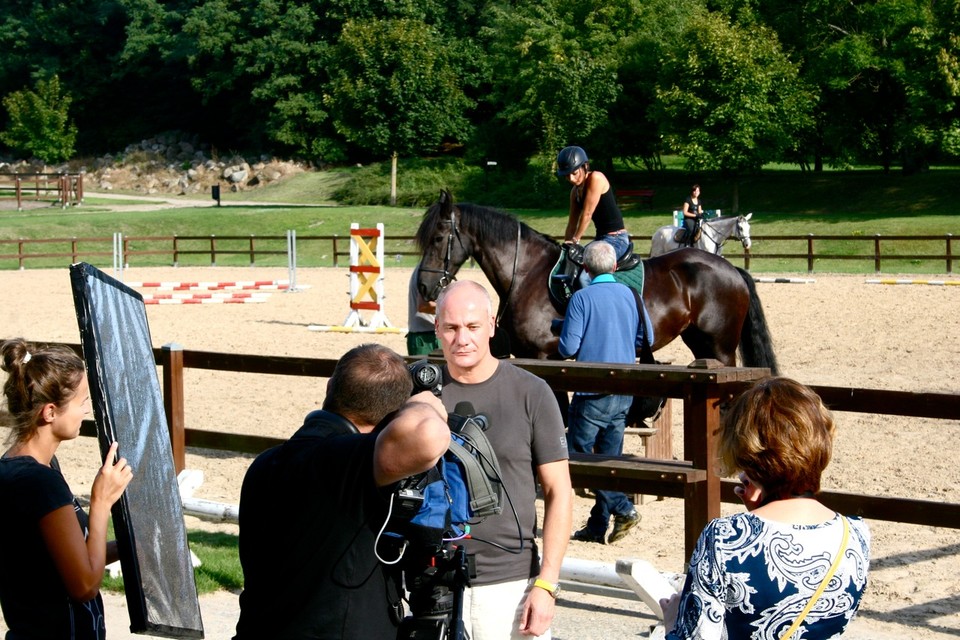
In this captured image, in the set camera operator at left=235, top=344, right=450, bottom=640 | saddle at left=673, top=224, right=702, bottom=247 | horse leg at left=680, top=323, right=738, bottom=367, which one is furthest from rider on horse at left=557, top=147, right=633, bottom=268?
saddle at left=673, top=224, right=702, bottom=247

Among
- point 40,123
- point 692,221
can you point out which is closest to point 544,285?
point 692,221

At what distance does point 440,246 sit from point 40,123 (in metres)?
57.0

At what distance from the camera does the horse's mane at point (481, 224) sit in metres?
9.06

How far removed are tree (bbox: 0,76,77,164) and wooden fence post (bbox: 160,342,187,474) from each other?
187 ft

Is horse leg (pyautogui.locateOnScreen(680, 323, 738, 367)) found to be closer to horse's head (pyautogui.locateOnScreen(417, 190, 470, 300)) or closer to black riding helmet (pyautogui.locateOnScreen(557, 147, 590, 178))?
black riding helmet (pyautogui.locateOnScreen(557, 147, 590, 178))

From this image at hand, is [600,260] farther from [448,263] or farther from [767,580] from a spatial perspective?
[767,580]

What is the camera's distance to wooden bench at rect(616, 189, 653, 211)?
4447 centimetres

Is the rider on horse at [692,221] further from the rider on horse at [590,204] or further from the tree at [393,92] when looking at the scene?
the tree at [393,92]

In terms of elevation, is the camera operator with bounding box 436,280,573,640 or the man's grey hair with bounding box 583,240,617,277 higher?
the man's grey hair with bounding box 583,240,617,277

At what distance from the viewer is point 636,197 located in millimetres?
45844

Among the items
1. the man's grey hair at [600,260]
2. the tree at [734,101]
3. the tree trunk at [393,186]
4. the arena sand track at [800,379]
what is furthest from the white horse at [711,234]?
the tree trunk at [393,186]

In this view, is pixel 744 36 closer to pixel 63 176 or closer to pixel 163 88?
pixel 63 176

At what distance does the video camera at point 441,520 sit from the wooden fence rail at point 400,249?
2503 cm

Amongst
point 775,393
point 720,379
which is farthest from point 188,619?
point 720,379
